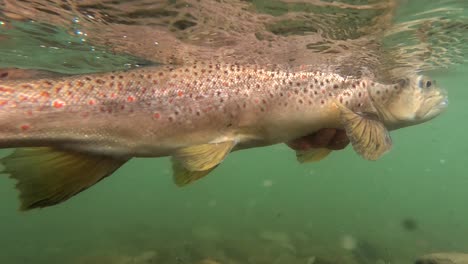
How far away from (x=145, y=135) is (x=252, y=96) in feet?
4.83

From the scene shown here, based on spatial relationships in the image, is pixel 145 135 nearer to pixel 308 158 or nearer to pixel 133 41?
pixel 308 158

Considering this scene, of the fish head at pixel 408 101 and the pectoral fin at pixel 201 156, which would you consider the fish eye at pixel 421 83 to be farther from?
the pectoral fin at pixel 201 156

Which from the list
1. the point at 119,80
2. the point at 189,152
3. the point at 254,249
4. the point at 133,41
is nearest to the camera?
the point at 189,152

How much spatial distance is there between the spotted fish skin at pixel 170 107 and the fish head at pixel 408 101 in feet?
0.82

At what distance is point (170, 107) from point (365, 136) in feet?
7.82

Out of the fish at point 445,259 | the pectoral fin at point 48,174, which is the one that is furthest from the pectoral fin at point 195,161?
the fish at point 445,259

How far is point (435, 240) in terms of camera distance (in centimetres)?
1966

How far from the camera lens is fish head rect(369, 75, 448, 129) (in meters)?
5.53

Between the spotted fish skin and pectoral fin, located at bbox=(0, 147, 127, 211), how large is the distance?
12cm

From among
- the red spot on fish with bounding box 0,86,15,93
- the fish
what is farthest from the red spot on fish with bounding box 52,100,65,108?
the fish

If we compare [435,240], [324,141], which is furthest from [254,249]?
[435,240]

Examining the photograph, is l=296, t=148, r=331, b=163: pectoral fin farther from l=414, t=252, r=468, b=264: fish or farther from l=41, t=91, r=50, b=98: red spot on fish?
l=414, t=252, r=468, b=264: fish

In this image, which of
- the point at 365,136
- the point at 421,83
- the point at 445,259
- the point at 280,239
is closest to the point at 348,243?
the point at 280,239

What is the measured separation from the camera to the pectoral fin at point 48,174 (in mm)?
3314
